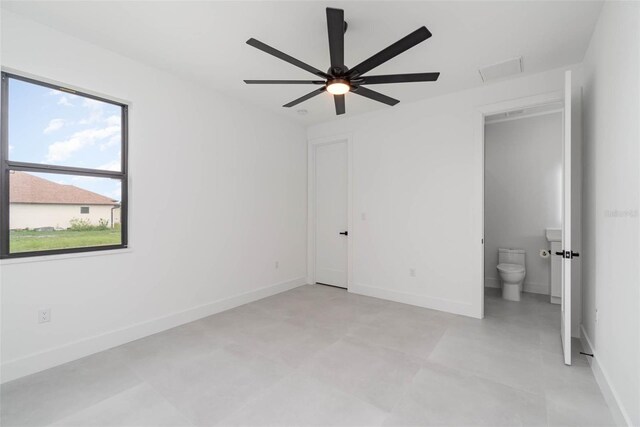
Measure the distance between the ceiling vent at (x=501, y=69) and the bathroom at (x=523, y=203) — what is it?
1.43 metres

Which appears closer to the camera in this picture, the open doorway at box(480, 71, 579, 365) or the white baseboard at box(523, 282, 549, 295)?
the open doorway at box(480, 71, 579, 365)

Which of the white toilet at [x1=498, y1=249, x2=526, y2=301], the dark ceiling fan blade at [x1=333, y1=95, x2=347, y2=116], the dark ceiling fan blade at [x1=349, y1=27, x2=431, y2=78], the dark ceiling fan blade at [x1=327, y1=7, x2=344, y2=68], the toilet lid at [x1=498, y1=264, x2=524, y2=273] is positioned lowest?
the white toilet at [x1=498, y1=249, x2=526, y2=301]

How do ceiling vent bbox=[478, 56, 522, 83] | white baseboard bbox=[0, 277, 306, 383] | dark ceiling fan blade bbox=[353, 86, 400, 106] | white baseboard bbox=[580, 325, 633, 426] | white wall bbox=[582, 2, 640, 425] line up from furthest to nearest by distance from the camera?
ceiling vent bbox=[478, 56, 522, 83] < dark ceiling fan blade bbox=[353, 86, 400, 106] < white baseboard bbox=[0, 277, 306, 383] < white baseboard bbox=[580, 325, 633, 426] < white wall bbox=[582, 2, 640, 425]

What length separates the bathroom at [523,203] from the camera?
4.29 meters

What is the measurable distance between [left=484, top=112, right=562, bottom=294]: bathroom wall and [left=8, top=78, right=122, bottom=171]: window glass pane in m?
5.34

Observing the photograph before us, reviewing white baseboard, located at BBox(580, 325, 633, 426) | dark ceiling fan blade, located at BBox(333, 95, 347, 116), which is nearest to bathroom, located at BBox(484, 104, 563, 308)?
white baseboard, located at BBox(580, 325, 633, 426)

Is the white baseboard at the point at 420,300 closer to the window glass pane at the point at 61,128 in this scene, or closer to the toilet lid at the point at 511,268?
the toilet lid at the point at 511,268

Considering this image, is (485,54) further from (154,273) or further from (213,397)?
(154,273)

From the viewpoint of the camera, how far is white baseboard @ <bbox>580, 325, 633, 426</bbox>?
1.67 metres

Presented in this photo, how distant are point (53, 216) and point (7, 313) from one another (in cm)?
79

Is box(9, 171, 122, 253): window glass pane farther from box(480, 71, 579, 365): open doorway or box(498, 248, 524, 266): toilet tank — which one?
box(498, 248, 524, 266): toilet tank

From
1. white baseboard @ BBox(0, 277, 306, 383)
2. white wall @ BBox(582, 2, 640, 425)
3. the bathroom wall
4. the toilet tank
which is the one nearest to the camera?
white wall @ BBox(582, 2, 640, 425)

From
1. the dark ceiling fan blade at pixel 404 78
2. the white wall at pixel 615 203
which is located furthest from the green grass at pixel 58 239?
the white wall at pixel 615 203

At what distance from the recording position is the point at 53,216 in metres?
2.47
